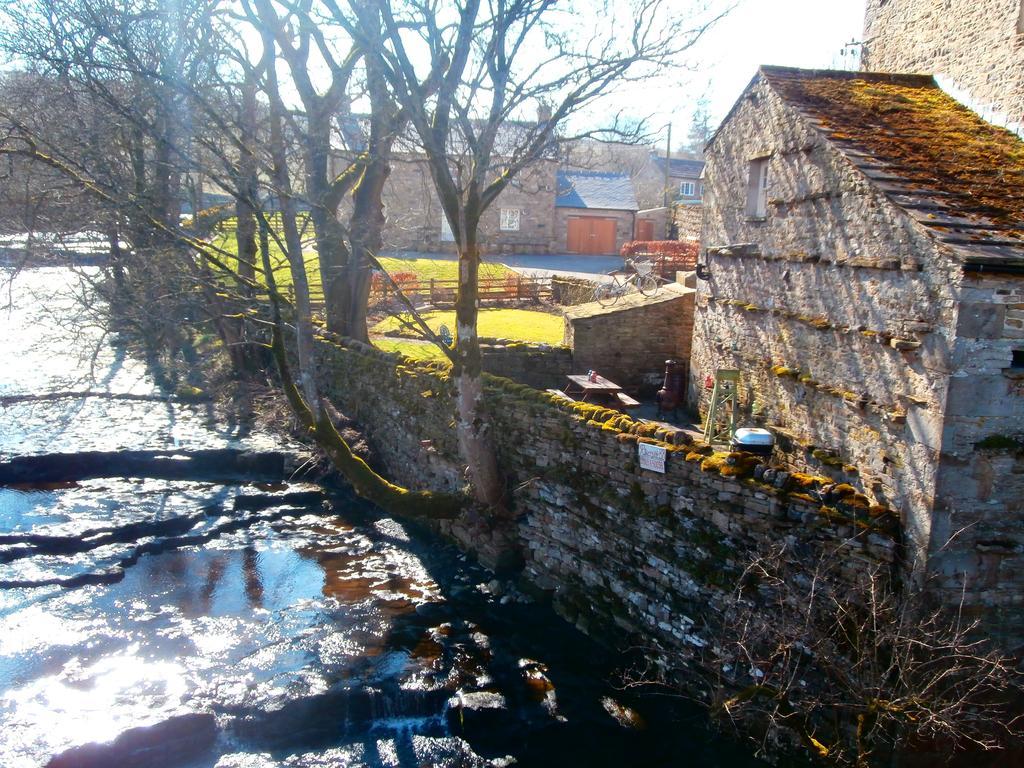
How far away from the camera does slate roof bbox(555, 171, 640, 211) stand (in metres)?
39.9

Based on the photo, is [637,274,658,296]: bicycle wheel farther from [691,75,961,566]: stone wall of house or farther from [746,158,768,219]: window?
[746,158,768,219]: window

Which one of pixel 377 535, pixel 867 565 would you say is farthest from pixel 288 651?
pixel 867 565

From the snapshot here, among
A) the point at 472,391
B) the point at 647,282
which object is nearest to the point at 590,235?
the point at 647,282

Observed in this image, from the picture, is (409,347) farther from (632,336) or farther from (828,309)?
(828,309)

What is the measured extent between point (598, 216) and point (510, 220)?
456 centimetres

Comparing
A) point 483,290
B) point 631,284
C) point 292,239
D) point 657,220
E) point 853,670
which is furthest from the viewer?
point 657,220

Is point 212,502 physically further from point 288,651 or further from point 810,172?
point 810,172

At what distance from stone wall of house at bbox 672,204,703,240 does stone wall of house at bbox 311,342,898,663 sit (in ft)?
81.1

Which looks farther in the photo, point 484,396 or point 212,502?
point 212,502

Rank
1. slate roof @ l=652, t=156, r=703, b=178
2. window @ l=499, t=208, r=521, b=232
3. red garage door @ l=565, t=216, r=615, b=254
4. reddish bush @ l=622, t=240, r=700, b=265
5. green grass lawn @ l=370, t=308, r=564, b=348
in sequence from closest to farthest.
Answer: green grass lawn @ l=370, t=308, r=564, b=348 → reddish bush @ l=622, t=240, r=700, b=265 → window @ l=499, t=208, r=521, b=232 → red garage door @ l=565, t=216, r=615, b=254 → slate roof @ l=652, t=156, r=703, b=178

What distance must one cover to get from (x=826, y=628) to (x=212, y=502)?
404 inches

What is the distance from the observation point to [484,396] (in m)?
11.4

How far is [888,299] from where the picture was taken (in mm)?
8539

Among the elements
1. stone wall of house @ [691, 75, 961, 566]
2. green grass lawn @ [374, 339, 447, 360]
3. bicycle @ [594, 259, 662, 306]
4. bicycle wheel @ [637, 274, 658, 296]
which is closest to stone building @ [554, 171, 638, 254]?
bicycle @ [594, 259, 662, 306]
